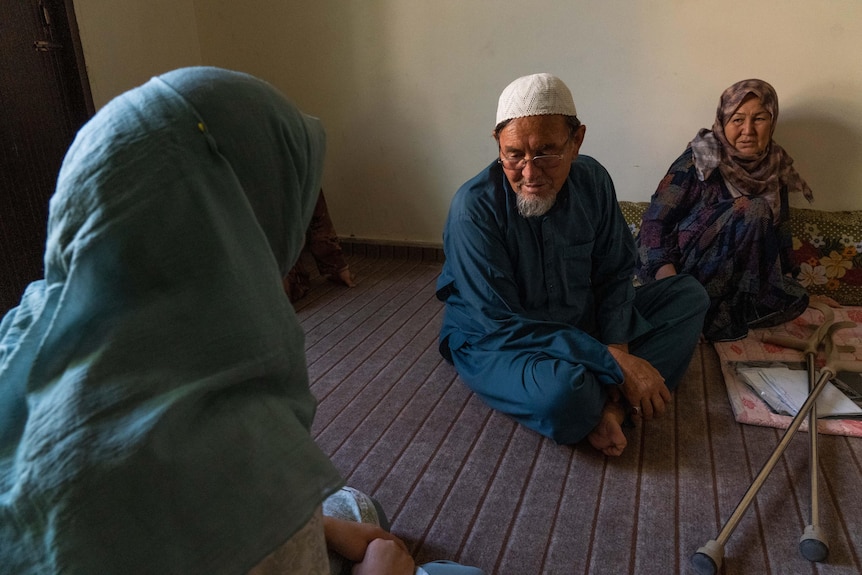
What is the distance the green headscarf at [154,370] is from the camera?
51 centimetres

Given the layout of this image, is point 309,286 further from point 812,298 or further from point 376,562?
point 812,298

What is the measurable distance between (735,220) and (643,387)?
94 cm

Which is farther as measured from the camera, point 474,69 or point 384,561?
point 474,69

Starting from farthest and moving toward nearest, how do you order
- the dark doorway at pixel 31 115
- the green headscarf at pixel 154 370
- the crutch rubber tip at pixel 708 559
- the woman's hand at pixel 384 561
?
the dark doorway at pixel 31 115 → the crutch rubber tip at pixel 708 559 → the woman's hand at pixel 384 561 → the green headscarf at pixel 154 370

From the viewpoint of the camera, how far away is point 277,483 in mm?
589

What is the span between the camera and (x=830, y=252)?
87.8 inches

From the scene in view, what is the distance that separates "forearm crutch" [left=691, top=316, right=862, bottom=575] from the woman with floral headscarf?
365mm

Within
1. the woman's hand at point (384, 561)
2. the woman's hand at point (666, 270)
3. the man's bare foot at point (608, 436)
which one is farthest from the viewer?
the woman's hand at point (666, 270)

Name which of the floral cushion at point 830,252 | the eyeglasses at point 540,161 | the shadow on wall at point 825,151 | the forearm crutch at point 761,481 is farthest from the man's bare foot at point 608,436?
the shadow on wall at point 825,151

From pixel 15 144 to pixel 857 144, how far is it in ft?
10.3

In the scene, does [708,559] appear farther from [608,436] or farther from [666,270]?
[666,270]

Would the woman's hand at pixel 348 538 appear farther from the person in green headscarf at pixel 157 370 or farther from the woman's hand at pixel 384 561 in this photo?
the person in green headscarf at pixel 157 370

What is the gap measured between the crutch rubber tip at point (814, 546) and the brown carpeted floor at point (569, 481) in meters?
0.02

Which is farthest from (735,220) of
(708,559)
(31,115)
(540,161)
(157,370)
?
(31,115)
